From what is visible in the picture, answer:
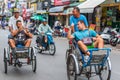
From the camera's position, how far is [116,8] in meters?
29.8

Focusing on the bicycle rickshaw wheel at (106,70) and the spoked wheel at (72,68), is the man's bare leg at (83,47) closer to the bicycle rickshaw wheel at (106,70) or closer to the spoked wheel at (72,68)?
the spoked wheel at (72,68)

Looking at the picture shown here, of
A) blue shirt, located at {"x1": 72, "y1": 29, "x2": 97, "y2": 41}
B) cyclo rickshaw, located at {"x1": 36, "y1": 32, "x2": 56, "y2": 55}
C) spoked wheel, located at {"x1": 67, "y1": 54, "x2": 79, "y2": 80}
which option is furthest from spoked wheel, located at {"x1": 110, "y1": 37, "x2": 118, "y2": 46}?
spoked wheel, located at {"x1": 67, "y1": 54, "x2": 79, "y2": 80}

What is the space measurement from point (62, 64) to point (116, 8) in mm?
17676

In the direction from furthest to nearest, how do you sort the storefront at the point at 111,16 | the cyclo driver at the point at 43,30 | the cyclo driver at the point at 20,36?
Answer: 1. the storefront at the point at 111,16
2. the cyclo driver at the point at 43,30
3. the cyclo driver at the point at 20,36

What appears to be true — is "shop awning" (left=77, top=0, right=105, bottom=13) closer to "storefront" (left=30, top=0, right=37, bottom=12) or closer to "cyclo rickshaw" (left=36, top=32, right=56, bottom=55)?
"cyclo rickshaw" (left=36, top=32, right=56, bottom=55)

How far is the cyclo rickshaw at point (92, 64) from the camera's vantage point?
26.9ft

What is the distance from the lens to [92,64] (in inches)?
326

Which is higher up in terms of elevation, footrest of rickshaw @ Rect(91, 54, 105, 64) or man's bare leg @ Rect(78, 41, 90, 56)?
man's bare leg @ Rect(78, 41, 90, 56)

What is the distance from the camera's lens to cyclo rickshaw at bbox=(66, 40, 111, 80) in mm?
8195

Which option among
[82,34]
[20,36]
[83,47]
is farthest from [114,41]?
[83,47]

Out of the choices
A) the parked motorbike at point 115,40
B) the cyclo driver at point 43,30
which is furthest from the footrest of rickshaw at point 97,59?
the parked motorbike at point 115,40

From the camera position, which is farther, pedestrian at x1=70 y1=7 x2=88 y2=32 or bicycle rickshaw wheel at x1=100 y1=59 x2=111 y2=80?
pedestrian at x1=70 y1=7 x2=88 y2=32

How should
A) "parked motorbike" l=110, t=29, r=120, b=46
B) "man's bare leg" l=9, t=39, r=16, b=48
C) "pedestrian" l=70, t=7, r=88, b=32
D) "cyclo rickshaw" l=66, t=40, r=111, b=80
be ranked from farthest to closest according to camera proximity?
"parked motorbike" l=110, t=29, r=120, b=46, "man's bare leg" l=9, t=39, r=16, b=48, "pedestrian" l=70, t=7, r=88, b=32, "cyclo rickshaw" l=66, t=40, r=111, b=80

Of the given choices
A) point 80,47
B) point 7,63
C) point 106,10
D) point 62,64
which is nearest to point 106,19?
point 106,10
